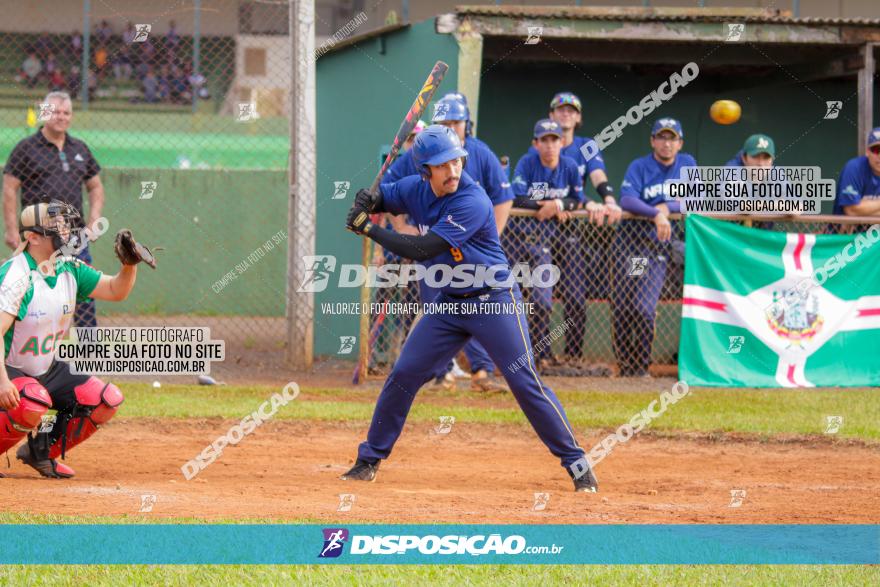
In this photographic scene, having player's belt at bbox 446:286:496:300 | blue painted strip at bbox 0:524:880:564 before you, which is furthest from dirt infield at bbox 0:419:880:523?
player's belt at bbox 446:286:496:300

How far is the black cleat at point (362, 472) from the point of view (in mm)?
6859

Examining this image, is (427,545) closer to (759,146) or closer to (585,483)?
(585,483)

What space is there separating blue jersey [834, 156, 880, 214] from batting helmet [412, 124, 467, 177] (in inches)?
242

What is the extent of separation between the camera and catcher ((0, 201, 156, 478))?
6.42 meters

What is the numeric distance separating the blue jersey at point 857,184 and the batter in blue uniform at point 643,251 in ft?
5.12

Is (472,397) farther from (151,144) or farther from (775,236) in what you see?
(151,144)

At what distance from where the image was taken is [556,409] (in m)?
6.58

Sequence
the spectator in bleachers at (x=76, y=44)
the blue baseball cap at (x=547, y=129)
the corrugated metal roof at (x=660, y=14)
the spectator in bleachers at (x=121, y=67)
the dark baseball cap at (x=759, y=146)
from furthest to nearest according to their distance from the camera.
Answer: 1. the spectator in bleachers at (x=121, y=67)
2. the spectator in bleachers at (x=76, y=44)
3. the corrugated metal roof at (x=660, y=14)
4. the dark baseball cap at (x=759, y=146)
5. the blue baseball cap at (x=547, y=129)

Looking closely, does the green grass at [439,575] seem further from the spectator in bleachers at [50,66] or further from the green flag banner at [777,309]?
the spectator in bleachers at [50,66]

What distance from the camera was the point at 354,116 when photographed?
42.0 feet

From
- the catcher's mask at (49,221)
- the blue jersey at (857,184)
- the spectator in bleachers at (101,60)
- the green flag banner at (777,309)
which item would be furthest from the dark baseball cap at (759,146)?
the spectator in bleachers at (101,60)

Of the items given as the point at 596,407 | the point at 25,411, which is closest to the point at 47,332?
the point at 25,411

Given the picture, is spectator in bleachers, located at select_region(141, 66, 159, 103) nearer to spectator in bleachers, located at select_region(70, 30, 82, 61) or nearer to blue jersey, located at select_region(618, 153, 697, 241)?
spectator in bleachers, located at select_region(70, 30, 82, 61)

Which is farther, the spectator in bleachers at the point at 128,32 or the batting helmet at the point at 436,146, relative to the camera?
the spectator in bleachers at the point at 128,32
